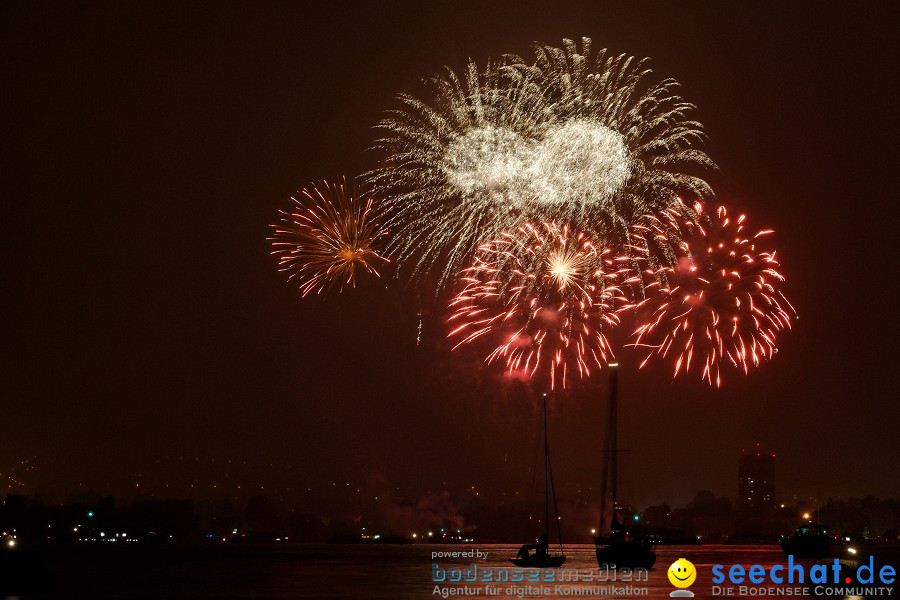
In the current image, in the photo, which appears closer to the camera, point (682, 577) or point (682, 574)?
point (682, 574)

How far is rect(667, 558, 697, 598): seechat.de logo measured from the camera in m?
81.4

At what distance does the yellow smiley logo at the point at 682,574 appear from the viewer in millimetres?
83863

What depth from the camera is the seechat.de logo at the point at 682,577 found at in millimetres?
81406

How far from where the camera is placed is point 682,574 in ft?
290

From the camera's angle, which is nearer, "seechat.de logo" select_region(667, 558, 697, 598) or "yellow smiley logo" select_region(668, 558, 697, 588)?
"seechat.de logo" select_region(667, 558, 697, 598)

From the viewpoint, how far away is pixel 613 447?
14425 cm

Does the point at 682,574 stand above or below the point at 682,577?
above

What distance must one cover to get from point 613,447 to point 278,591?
205 feet

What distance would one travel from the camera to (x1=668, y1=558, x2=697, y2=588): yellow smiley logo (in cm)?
8386

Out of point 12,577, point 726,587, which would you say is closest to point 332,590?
point 12,577

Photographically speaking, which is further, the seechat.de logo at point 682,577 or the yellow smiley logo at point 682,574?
the yellow smiley logo at point 682,574

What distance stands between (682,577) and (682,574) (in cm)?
50

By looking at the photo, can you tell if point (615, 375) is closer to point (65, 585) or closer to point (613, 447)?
point (613, 447)

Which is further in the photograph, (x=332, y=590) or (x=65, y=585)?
(x=65, y=585)
